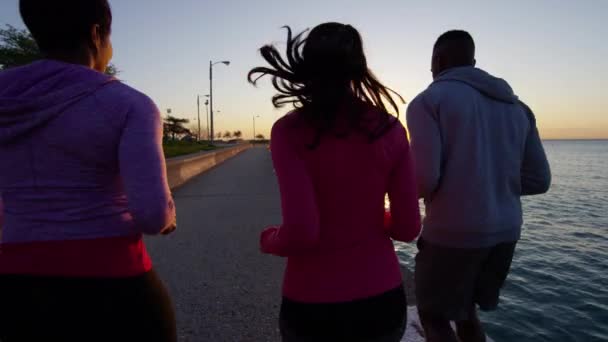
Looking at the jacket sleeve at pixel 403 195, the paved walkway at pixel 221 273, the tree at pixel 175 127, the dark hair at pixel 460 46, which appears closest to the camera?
the jacket sleeve at pixel 403 195

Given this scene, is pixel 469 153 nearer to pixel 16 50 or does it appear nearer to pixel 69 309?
pixel 69 309

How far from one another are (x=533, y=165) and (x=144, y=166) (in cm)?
212

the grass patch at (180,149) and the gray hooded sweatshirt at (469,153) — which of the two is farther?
the grass patch at (180,149)

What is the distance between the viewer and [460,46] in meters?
2.21

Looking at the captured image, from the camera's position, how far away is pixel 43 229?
48.9 inches

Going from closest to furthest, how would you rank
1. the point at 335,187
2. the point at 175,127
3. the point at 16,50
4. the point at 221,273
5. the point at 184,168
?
the point at 335,187
the point at 221,273
the point at 184,168
the point at 16,50
the point at 175,127

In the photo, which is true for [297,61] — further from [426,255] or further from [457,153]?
[426,255]

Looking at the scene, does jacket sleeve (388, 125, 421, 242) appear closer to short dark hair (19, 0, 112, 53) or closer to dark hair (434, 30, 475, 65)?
dark hair (434, 30, 475, 65)

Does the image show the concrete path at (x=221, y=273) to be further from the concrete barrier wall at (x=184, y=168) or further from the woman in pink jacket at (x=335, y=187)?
the concrete barrier wall at (x=184, y=168)

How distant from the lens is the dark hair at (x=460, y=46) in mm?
2205

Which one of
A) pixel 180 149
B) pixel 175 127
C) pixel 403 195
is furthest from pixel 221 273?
pixel 175 127

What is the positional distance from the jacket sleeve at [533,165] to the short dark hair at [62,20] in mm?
2198

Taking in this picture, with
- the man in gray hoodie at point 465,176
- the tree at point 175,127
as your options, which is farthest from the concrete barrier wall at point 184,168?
the tree at point 175,127

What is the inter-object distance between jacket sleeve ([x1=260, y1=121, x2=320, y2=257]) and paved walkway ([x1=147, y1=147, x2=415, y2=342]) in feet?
6.85
